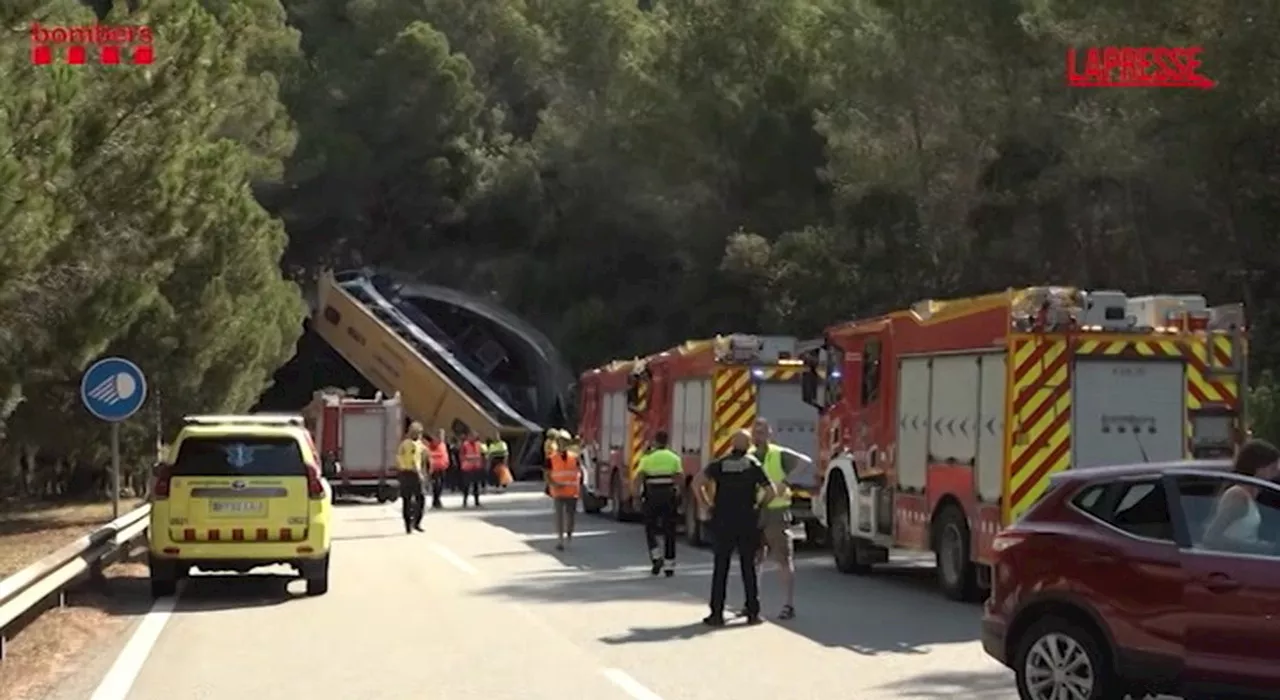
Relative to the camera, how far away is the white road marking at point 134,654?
12.6 m

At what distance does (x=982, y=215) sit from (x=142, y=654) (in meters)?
25.7

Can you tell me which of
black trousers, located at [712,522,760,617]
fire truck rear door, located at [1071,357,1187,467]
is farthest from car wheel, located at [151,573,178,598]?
fire truck rear door, located at [1071,357,1187,467]

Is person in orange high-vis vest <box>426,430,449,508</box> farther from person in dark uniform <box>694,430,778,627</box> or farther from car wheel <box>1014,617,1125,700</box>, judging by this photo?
car wheel <box>1014,617,1125,700</box>

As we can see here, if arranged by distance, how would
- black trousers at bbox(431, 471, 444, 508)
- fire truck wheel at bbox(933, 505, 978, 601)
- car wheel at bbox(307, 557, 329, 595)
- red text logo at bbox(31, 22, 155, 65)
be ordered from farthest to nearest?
black trousers at bbox(431, 471, 444, 508) < car wheel at bbox(307, 557, 329, 595) < fire truck wheel at bbox(933, 505, 978, 601) < red text logo at bbox(31, 22, 155, 65)

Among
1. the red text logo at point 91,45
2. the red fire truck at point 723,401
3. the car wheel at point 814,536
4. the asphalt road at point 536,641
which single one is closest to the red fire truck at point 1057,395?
the asphalt road at point 536,641

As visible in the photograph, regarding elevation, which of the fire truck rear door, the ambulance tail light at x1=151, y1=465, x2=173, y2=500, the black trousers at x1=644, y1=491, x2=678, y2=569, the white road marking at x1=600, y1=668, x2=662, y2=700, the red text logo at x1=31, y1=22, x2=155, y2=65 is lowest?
the white road marking at x1=600, y1=668, x2=662, y2=700

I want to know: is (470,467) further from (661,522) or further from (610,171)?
(661,522)

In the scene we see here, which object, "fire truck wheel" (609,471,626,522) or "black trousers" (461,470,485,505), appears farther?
"black trousers" (461,470,485,505)

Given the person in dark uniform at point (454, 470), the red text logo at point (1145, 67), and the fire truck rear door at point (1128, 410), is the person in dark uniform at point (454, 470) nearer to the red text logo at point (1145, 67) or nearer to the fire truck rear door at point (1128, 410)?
the red text logo at point (1145, 67)

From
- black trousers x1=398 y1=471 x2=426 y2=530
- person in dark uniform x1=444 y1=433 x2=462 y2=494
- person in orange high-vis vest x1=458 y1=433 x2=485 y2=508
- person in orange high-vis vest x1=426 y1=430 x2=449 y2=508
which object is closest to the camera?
black trousers x1=398 y1=471 x2=426 y2=530

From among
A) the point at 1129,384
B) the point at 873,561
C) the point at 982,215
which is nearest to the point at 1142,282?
the point at 982,215

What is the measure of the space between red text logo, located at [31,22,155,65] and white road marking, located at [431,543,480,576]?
7033mm

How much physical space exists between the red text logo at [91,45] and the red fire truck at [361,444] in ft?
81.6

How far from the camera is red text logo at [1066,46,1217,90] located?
89.7ft
